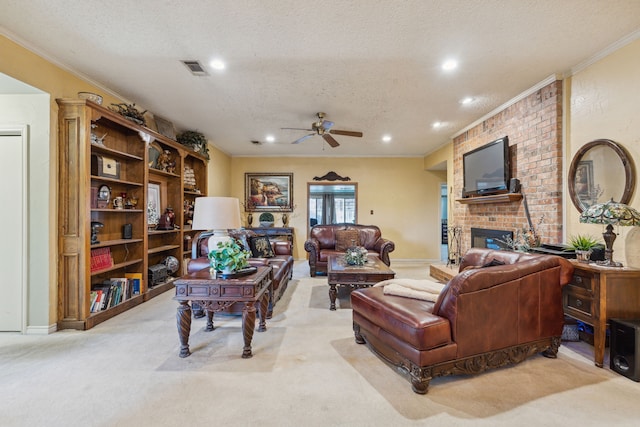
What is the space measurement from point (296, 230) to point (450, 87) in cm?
473

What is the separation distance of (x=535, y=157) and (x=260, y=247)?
3.90 meters

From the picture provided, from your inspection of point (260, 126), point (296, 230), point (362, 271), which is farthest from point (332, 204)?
point (362, 271)

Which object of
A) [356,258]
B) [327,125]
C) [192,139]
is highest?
[192,139]

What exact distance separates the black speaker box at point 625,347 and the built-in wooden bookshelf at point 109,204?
452cm

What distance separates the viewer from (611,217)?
209 cm

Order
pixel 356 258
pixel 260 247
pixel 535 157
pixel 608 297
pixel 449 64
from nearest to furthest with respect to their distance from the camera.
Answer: pixel 608 297
pixel 449 64
pixel 535 157
pixel 356 258
pixel 260 247

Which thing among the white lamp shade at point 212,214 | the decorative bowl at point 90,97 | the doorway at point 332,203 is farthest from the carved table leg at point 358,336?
the doorway at point 332,203

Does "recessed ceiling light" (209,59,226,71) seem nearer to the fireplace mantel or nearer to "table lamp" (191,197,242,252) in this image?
"table lamp" (191,197,242,252)

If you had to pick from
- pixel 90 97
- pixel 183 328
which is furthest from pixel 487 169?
pixel 90 97

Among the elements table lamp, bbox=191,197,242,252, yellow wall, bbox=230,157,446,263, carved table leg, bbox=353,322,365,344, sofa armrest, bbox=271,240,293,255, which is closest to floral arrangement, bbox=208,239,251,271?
table lamp, bbox=191,197,242,252

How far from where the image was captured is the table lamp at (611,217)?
2064 mm

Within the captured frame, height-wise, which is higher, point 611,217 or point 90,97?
point 90,97

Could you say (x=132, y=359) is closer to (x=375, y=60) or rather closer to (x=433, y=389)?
(x=433, y=389)

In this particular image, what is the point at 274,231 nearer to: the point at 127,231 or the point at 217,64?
the point at 127,231
